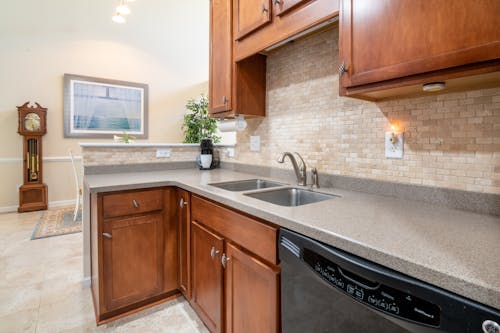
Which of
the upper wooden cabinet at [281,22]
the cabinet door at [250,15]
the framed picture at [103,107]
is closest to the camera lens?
the upper wooden cabinet at [281,22]

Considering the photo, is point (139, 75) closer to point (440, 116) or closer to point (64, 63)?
point (64, 63)

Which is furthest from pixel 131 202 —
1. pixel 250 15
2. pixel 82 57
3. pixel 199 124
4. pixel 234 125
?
pixel 82 57

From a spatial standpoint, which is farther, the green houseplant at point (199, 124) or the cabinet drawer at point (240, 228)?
the green houseplant at point (199, 124)

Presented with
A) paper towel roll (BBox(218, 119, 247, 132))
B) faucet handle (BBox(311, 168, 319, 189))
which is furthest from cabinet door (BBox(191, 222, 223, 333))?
paper towel roll (BBox(218, 119, 247, 132))

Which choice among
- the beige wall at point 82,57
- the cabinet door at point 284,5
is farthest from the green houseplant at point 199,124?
the cabinet door at point 284,5

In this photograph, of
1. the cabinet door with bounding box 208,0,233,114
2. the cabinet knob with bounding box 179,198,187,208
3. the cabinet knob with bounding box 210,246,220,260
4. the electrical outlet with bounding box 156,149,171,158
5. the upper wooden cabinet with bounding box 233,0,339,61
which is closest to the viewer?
the upper wooden cabinet with bounding box 233,0,339,61

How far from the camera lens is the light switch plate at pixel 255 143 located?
2.12 meters

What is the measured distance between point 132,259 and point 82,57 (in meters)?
4.17

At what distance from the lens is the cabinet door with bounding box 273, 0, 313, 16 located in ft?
4.30

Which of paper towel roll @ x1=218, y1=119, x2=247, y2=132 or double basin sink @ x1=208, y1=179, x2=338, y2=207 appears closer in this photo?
double basin sink @ x1=208, y1=179, x2=338, y2=207

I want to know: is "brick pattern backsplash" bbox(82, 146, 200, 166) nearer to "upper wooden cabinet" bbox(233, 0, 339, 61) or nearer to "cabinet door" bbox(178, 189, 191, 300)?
"cabinet door" bbox(178, 189, 191, 300)

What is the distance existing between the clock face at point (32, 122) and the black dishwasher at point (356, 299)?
15.3 ft

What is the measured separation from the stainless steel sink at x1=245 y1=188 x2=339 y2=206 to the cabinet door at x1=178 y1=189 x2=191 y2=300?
498mm

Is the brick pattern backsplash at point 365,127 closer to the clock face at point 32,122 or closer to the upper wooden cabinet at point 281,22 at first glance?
the upper wooden cabinet at point 281,22
